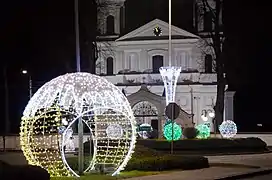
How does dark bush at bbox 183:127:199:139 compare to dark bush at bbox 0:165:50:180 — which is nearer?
dark bush at bbox 0:165:50:180

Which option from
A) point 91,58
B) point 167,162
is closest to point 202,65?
point 91,58

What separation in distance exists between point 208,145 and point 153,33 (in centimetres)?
3410

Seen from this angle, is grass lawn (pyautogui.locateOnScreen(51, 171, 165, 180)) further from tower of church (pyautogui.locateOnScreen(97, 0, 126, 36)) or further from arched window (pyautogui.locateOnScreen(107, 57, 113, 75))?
tower of church (pyautogui.locateOnScreen(97, 0, 126, 36))

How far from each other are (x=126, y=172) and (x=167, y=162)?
243 cm

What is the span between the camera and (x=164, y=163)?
27.7 m

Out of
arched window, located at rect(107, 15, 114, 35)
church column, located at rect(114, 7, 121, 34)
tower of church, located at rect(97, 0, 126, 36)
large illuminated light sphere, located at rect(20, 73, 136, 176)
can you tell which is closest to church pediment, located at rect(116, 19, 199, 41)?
tower of church, located at rect(97, 0, 126, 36)

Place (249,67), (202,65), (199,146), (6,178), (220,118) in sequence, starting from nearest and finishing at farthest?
(6,178), (199,146), (220,118), (202,65), (249,67)

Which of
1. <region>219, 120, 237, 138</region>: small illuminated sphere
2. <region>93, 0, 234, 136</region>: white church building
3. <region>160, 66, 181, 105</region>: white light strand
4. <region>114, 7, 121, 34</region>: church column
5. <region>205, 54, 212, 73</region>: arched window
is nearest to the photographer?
<region>160, 66, 181, 105</region>: white light strand

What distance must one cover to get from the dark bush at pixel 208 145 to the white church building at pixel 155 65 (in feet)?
87.5

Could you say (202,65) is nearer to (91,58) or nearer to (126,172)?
(91,58)

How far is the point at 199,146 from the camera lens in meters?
41.7

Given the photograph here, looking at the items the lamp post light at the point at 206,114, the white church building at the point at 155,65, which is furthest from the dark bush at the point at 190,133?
the white church building at the point at 155,65

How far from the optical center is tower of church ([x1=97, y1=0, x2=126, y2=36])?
257 ft

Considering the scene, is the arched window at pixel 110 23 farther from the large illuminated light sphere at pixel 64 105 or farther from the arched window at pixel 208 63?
the large illuminated light sphere at pixel 64 105
